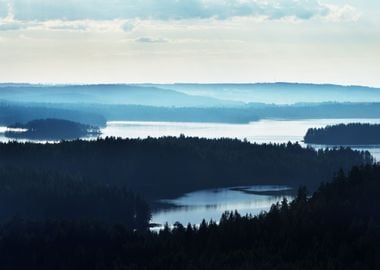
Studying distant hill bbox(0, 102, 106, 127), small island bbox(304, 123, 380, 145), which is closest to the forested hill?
small island bbox(304, 123, 380, 145)

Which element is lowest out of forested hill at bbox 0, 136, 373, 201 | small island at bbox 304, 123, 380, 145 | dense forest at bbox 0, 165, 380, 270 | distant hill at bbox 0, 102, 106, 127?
dense forest at bbox 0, 165, 380, 270

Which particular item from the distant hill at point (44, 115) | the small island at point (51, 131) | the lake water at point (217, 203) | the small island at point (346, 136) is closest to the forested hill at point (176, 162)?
the lake water at point (217, 203)

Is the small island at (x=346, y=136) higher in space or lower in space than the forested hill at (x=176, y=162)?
higher

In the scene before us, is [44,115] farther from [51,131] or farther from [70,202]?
[70,202]

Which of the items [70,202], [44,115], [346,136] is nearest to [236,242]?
[70,202]

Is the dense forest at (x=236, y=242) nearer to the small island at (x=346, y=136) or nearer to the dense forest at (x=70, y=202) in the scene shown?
the dense forest at (x=70, y=202)

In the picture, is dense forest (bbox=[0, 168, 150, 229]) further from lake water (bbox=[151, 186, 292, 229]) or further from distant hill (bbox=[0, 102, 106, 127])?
distant hill (bbox=[0, 102, 106, 127])
